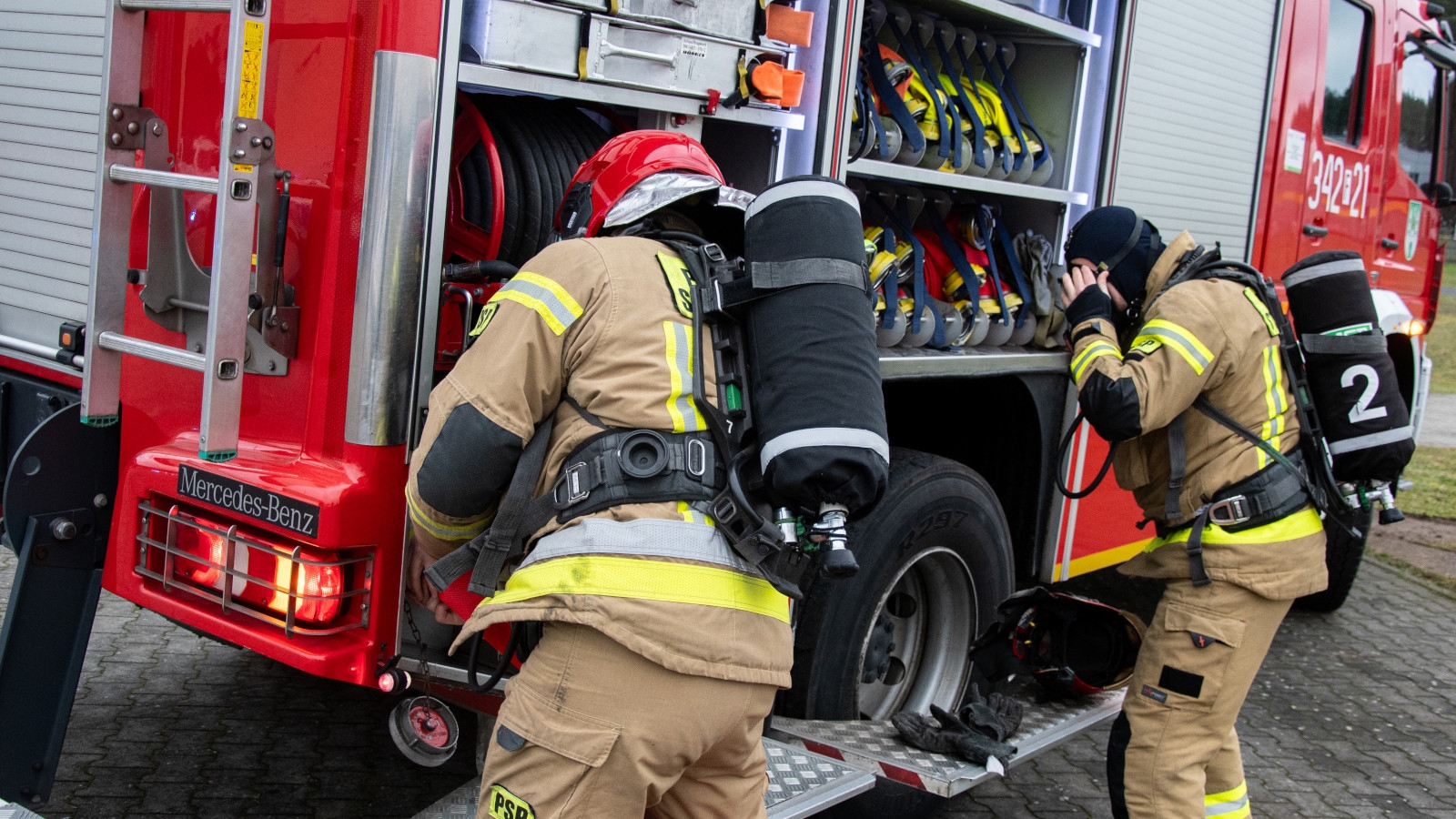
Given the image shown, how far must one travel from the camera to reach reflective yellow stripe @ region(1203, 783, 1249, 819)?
3.14 metres

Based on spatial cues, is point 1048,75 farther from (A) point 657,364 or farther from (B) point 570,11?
(A) point 657,364

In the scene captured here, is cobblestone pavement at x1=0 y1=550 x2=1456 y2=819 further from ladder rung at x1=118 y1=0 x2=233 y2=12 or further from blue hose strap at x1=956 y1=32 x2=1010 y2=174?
blue hose strap at x1=956 y1=32 x2=1010 y2=174

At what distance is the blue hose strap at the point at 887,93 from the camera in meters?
3.48

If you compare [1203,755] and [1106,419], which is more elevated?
[1106,419]

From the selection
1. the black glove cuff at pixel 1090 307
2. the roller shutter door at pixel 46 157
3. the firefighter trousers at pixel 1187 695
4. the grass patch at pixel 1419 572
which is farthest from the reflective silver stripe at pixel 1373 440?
the grass patch at pixel 1419 572

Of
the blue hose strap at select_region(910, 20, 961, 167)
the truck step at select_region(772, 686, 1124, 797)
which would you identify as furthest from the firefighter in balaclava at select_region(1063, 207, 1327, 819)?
the blue hose strap at select_region(910, 20, 961, 167)

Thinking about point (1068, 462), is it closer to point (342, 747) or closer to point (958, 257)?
point (958, 257)

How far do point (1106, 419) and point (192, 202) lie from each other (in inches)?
83.0

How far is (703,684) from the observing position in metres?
1.96

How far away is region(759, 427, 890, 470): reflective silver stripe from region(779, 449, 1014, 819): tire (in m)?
1.04

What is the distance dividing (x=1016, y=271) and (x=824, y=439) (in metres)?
2.12

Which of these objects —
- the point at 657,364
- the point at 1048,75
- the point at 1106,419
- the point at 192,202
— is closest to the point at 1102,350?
the point at 1106,419

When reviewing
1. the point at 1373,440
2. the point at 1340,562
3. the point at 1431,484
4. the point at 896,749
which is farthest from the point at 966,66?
the point at 1431,484

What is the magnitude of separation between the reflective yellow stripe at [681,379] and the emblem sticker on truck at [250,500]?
2.35ft
